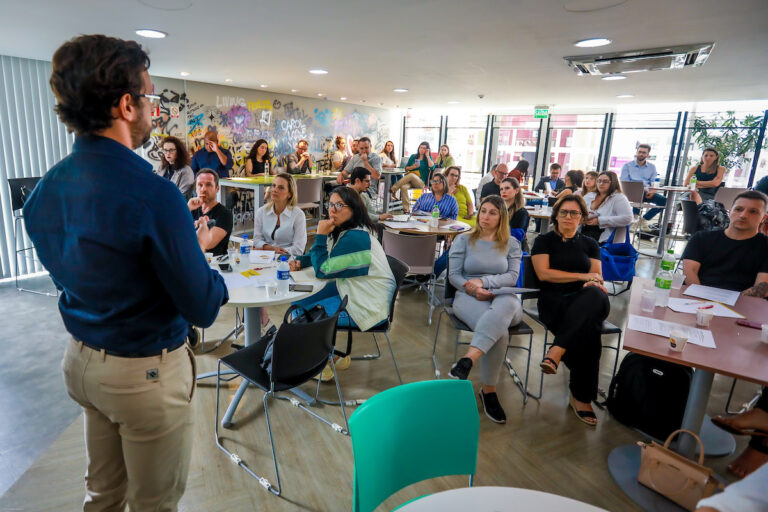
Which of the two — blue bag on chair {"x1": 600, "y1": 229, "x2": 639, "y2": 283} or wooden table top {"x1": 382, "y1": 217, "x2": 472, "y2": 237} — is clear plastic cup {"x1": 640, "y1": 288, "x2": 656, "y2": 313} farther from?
wooden table top {"x1": 382, "y1": 217, "x2": 472, "y2": 237}

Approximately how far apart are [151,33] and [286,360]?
3497 millimetres

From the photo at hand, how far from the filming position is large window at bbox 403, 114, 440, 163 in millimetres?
14445

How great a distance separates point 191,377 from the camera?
133 cm

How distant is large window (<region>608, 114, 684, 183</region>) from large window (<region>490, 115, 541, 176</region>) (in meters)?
2.06

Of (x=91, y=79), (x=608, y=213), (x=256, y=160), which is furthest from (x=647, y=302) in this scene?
(x=256, y=160)

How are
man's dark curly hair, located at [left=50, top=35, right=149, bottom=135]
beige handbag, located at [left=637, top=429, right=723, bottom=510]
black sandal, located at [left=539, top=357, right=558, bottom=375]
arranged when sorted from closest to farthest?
man's dark curly hair, located at [left=50, top=35, right=149, bottom=135] < beige handbag, located at [left=637, top=429, right=723, bottom=510] < black sandal, located at [left=539, top=357, right=558, bottom=375]

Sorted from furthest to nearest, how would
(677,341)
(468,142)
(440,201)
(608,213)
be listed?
(468,142), (440,201), (608,213), (677,341)

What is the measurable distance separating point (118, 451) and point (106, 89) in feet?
3.55

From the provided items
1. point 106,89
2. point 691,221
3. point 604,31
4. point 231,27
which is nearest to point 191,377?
point 106,89

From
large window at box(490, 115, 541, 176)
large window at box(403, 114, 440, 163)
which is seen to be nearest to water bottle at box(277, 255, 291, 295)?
large window at box(490, 115, 541, 176)

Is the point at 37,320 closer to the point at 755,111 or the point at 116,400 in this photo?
the point at 116,400

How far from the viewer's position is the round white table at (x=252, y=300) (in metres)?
2.40

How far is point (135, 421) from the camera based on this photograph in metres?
1.21

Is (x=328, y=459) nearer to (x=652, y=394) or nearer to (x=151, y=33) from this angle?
(x=652, y=394)
